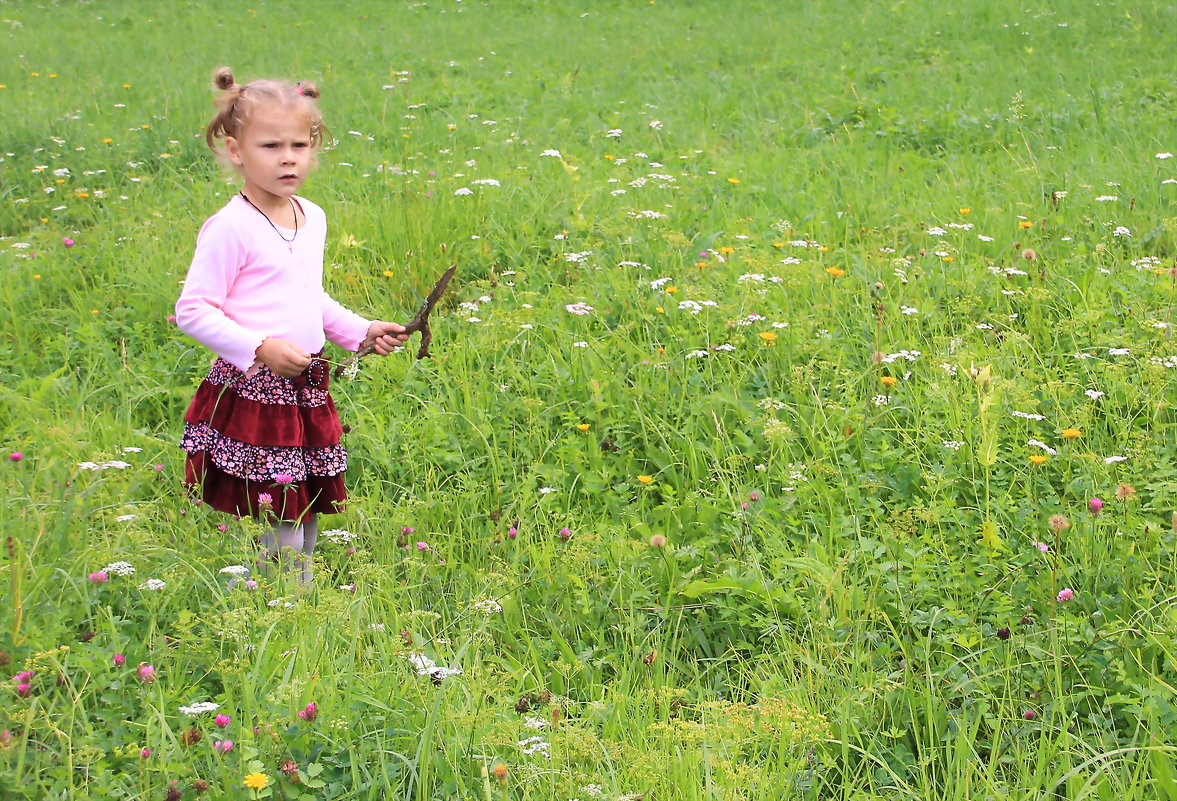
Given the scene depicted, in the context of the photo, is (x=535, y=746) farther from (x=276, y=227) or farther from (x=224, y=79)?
(x=224, y=79)

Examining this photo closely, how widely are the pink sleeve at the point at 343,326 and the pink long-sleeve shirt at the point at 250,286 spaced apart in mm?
90

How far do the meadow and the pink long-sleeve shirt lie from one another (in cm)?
53

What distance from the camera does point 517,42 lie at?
12125 millimetres

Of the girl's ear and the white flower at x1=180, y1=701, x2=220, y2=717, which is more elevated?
the girl's ear

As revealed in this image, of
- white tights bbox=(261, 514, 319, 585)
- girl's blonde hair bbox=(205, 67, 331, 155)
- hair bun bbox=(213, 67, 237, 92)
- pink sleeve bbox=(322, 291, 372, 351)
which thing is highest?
hair bun bbox=(213, 67, 237, 92)

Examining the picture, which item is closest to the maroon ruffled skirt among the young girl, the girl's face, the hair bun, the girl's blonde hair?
the young girl

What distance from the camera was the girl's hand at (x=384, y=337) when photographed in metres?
2.80

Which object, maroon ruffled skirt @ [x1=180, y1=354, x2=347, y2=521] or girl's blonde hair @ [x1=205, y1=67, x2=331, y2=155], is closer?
girl's blonde hair @ [x1=205, y1=67, x2=331, y2=155]

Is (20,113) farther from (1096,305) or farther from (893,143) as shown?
→ (1096,305)

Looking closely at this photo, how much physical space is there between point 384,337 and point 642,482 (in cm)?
91

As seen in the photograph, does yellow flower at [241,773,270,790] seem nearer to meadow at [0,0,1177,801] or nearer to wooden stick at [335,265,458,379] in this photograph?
meadow at [0,0,1177,801]

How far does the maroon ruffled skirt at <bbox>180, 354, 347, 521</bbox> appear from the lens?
2.81 m

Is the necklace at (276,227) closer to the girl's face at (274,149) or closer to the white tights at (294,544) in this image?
the girl's face at (274,149)

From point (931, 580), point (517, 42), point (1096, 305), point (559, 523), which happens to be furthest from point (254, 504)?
point (517, 42)
